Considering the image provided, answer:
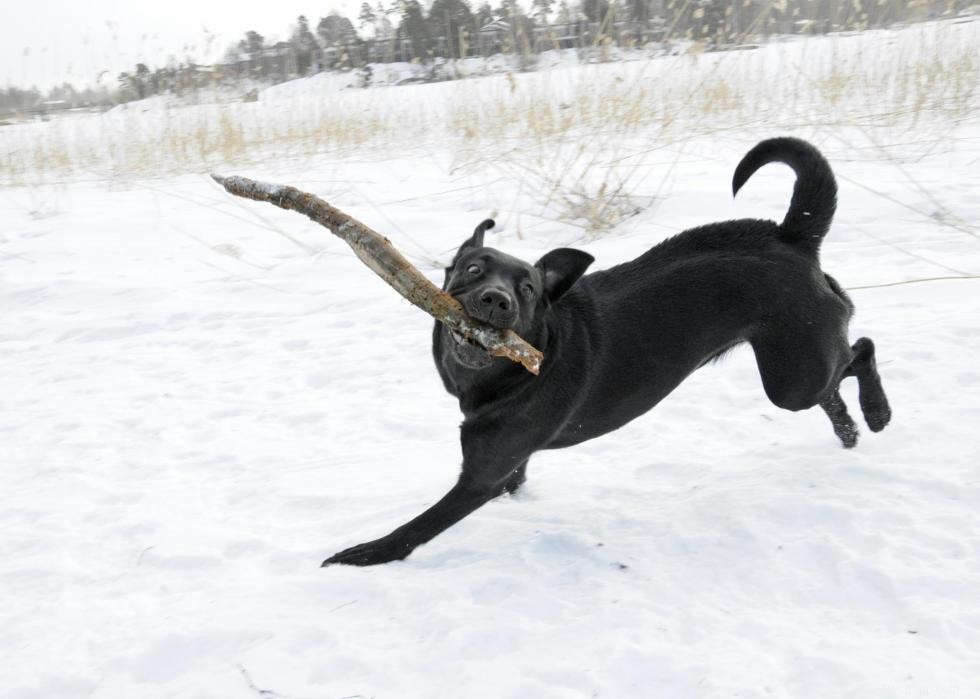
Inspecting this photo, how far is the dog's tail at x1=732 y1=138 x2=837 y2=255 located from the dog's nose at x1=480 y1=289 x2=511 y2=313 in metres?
1.08

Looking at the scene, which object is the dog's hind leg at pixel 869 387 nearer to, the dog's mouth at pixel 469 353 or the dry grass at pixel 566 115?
the dog's mouth at pixel 469 353

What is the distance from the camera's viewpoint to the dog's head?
203 cm

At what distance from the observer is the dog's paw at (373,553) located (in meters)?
2.20

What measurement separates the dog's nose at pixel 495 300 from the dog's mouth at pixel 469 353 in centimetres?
14

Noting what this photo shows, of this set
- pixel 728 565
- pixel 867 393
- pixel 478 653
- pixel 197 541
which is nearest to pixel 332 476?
pixel 197 541

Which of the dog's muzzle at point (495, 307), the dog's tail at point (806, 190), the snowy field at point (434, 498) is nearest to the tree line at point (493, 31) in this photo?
the snowy field at point (434, 498)

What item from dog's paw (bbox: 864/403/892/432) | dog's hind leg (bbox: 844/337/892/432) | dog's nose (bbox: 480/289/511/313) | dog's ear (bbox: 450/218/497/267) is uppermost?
dog's ear (bbox: 450/218/497/267)

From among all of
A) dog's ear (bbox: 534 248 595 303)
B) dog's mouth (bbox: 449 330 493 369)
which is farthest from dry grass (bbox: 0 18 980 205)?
dog's mouth (bbox: 449 330 493 369)

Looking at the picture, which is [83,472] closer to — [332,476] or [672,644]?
[332,476]

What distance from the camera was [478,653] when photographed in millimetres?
1744

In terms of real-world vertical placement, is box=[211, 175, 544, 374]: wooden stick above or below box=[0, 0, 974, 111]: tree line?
below

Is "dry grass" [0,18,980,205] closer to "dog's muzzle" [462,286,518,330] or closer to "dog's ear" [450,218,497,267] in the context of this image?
"dog's ear" [450,218,497,267]

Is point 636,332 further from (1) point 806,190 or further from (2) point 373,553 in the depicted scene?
(2) point 373,553

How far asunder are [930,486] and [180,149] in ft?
30.6
